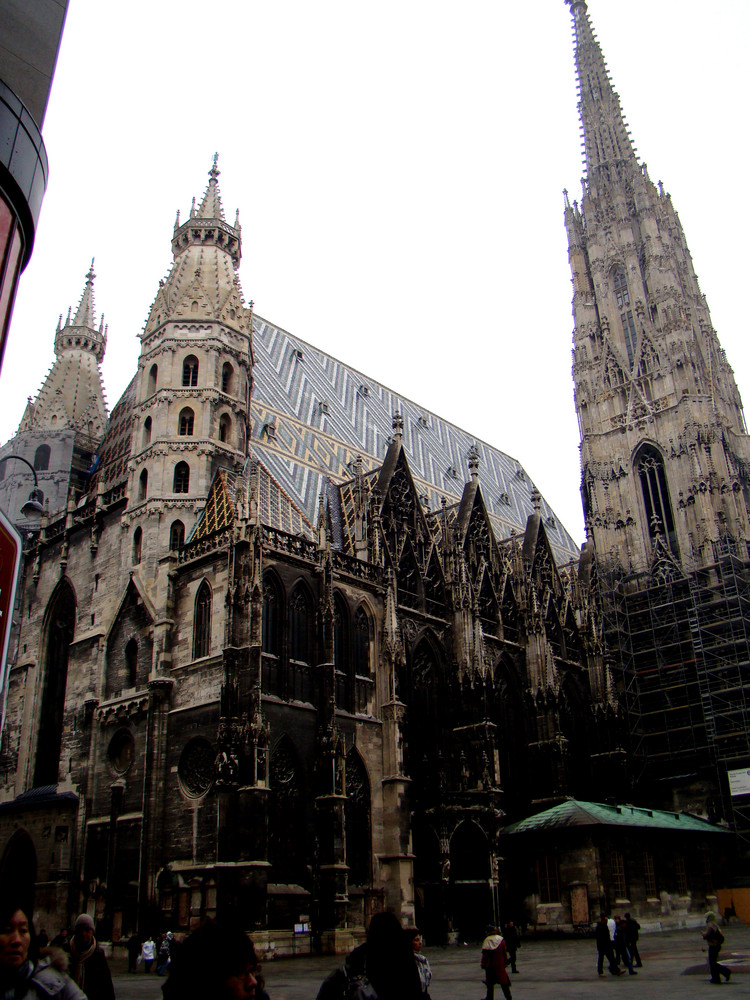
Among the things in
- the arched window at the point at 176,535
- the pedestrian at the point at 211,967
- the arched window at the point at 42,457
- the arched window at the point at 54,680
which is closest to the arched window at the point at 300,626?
the arched window at the point at 176,535

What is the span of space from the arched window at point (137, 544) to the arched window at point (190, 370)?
672 cm

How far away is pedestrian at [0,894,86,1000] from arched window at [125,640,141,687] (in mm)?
27658

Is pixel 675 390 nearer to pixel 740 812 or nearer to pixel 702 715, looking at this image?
pixel 702 715

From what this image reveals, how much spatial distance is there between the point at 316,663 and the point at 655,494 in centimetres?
3255

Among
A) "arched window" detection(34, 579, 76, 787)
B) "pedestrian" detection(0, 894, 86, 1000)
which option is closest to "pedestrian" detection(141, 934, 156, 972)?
"arched window" detection(34, 579, 76, 787)

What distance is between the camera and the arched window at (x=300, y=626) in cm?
3033

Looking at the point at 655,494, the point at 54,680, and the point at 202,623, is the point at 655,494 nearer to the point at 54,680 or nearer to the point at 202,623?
the point at 202,623

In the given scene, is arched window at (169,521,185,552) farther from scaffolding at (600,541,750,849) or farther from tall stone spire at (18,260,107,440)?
scaffolding at (600,541,750,849)

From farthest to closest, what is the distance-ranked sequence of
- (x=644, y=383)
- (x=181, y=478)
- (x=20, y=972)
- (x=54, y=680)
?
(x=644, y=383), (x=54, y=680), (x=181, y=478), (x=20, y=972)

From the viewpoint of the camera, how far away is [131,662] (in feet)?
104

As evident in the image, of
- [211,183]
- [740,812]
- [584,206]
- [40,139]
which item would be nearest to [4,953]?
[40,139]

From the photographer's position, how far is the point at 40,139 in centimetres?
952

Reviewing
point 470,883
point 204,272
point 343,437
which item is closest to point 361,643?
point 470,883

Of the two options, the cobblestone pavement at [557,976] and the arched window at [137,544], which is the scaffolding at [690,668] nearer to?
the cobblestone pavement at [557,976]
